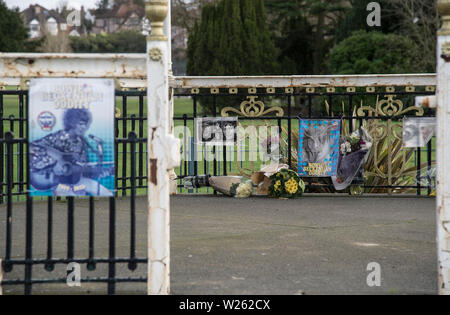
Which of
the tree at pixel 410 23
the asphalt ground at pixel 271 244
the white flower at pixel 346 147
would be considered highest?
the tree at pixel 410 23

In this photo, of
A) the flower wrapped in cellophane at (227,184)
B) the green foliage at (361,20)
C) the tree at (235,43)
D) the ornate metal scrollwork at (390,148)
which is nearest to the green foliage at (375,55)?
the green foliage at (361,20)

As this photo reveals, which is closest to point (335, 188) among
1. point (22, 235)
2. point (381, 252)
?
point (381, 252)

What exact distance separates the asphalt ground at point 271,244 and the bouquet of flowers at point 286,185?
0.59 feet

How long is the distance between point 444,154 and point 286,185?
5.35 m

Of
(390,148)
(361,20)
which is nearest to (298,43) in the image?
(361,20)

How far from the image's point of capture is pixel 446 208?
17.3 ft

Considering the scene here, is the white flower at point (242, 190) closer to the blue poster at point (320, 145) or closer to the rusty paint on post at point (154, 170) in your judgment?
the blue poster at point (320, 145)

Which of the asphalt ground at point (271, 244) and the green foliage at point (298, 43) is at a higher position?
the green foliage at point (298, 43)

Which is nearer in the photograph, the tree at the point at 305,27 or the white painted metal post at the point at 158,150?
the white painted metal post at the point at 158,150

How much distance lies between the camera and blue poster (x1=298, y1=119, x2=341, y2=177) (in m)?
10.7

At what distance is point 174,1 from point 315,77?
35342mm

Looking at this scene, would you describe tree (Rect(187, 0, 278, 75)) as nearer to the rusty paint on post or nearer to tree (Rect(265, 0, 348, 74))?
tree (Rect(265, 0, 348, 74))

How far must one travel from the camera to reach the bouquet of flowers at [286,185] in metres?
10.6
